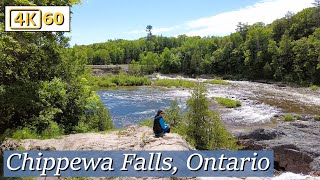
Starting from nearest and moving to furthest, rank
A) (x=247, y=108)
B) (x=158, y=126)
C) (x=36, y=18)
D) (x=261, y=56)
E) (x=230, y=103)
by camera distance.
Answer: (x=36, y=18), (x=158, y=126), (x=247, y=108), (x=230, y=103), (x=261, y=56)

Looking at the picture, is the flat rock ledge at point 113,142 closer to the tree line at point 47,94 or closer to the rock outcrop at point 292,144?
the tree line at point 47,94

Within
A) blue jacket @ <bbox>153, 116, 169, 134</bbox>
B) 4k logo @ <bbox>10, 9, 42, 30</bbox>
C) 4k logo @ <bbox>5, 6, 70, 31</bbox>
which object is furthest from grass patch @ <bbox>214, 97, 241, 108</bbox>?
4k logo @ <bbox>10, 9, 42, 30</bbox>

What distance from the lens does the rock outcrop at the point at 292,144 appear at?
2281 centimetres

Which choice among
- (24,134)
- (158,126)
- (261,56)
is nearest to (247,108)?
(158,126)

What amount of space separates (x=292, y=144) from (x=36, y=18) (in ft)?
70.6

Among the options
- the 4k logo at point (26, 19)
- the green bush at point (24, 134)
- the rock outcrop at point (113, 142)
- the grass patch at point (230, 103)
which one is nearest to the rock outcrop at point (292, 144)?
the rock outcrop at point (113, 142)

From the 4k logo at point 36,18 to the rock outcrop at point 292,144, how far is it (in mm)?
18871

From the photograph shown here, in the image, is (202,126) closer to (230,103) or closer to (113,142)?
(113,142)

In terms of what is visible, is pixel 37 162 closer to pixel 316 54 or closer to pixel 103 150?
pixel 103 150

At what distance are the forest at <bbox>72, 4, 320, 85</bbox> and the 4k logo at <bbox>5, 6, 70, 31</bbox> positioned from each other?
4745 cm

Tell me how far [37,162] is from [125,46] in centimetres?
16522

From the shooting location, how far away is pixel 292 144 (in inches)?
977

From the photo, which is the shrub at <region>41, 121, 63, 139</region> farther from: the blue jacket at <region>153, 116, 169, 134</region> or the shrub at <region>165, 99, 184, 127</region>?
the shrub at <region>165, 99, 184, 127</region>

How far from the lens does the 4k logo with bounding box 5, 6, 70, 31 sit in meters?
11.0
